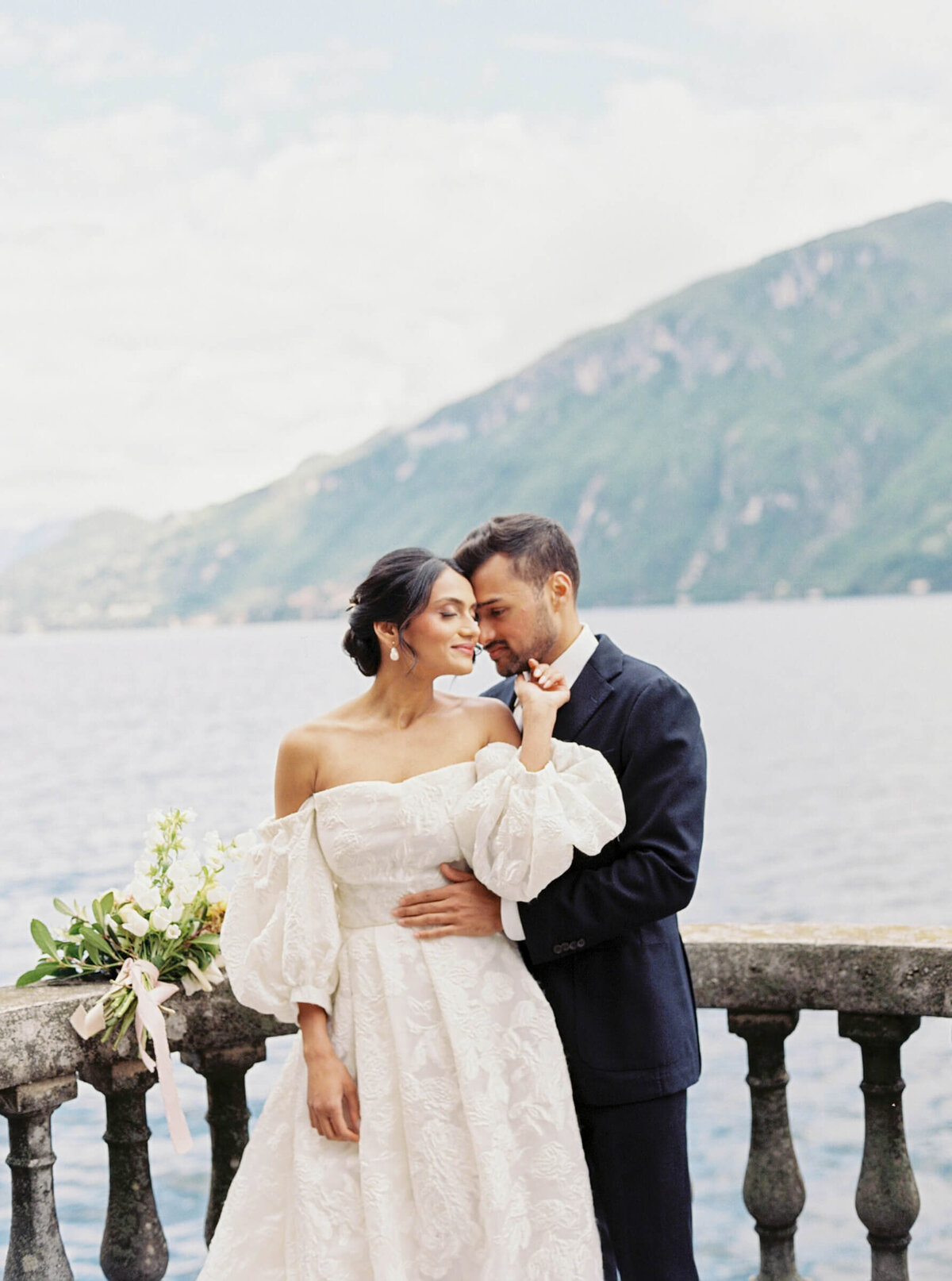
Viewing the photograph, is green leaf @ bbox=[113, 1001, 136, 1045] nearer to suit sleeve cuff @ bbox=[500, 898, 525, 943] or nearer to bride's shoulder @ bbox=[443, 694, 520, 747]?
suit sleeve cuff @ bbox=[500, 898, 525, 943]

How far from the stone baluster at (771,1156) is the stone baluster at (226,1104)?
1.31 m

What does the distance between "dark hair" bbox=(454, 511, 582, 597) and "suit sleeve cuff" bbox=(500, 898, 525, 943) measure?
30.9 inches

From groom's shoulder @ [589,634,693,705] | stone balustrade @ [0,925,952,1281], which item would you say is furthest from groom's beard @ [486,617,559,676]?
stone balustrade @ [0,925,952,1281]

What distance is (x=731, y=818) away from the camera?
43.8 meters

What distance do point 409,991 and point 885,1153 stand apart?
1374mm

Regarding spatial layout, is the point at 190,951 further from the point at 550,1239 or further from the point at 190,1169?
the point at 190,1169

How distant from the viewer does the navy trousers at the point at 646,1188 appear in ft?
11.0

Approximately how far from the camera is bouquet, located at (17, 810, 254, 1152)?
3623mm

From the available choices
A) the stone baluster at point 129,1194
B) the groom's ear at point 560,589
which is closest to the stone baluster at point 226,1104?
the stone baluster at point 129,1194

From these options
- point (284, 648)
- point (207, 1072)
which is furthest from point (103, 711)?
point (207, 1072)

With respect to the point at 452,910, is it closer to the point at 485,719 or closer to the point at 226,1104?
the point at 485,719

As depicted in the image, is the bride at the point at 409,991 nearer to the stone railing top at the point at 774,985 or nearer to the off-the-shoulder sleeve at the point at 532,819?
the off-the-shoulder sleeve at the point at 532,819

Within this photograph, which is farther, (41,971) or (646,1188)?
(41,971)

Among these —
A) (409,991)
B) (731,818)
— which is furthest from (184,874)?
(731,818)
